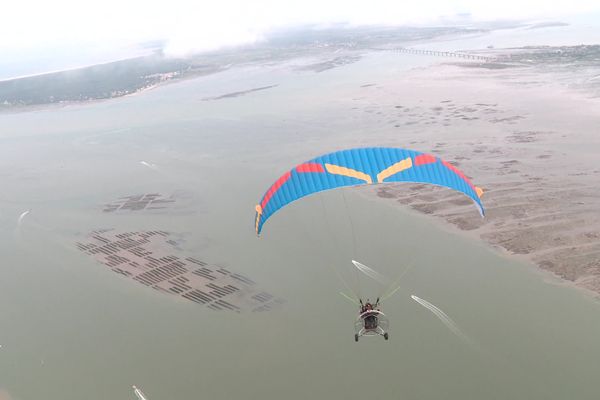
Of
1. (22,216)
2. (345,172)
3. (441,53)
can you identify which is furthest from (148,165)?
(441,53)

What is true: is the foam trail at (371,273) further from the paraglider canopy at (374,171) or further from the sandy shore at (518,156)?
the paraglider canopy at (374,171)

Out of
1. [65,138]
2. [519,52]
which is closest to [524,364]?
[65,138]

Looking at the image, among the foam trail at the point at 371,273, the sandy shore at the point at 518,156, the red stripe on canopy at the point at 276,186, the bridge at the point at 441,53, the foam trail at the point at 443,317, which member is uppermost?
the bridge at the point at 441,53

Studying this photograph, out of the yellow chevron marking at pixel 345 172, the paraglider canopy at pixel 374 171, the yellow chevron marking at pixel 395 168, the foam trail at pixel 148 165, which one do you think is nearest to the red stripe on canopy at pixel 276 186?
the paraglider canopy at pixel 374 171

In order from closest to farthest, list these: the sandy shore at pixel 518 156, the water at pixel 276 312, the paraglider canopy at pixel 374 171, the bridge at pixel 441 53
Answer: the paraglider canopy at pixel 374 171, the water at pixel 276 312, the sandy shore at pixel 518 156, the bridge at pixel 441 53

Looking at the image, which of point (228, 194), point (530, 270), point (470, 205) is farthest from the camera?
point (228, 194)

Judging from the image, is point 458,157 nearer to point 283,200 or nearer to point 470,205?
point 470,205

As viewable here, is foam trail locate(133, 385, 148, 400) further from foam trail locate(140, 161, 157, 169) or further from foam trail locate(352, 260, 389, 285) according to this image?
foam trail locate(140, 161, 157, 169)
